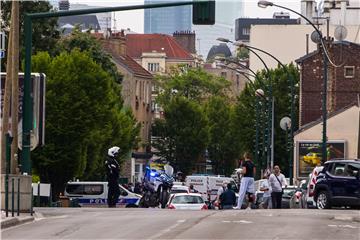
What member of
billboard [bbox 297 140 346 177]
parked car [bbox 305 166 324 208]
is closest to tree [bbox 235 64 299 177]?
billboard [bbox 297 140 346 177]

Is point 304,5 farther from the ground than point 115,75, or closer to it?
farther from the ground

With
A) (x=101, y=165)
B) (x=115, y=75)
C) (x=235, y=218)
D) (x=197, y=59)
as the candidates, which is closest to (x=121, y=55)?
(x=115, y=75)

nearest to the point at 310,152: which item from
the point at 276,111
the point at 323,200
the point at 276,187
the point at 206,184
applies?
the point at 206,184

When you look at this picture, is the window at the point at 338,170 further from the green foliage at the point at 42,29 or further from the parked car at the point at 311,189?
the green foliage at the point at 42,29

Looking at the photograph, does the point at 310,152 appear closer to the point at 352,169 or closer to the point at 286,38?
the point at 352,169

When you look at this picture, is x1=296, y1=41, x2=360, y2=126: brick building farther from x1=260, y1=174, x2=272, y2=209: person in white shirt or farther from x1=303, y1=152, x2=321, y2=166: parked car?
x1=260, y1=174, x2=272, y2=209: person in white shirt

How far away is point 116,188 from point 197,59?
14672 cm

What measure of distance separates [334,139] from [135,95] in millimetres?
39548

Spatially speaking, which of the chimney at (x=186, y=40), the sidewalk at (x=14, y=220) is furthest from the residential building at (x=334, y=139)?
the chimney at (x=186, y=40)

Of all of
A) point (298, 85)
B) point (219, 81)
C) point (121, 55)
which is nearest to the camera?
point (298, 85)

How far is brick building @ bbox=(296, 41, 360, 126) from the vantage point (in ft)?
249

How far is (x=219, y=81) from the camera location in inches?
5659

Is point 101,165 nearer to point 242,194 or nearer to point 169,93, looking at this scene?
point 242,194

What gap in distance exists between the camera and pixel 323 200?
1476 inches
